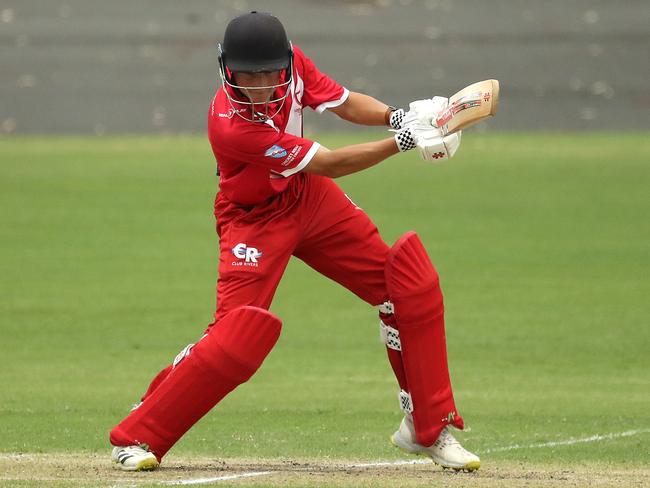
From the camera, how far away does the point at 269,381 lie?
31.3 ft

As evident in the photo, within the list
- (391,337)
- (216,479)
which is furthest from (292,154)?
(216,479)

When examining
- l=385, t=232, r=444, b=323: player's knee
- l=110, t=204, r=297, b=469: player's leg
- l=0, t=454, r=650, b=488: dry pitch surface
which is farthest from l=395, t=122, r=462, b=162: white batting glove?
l=0, t=454, r=650, b=488: dry pitch surface

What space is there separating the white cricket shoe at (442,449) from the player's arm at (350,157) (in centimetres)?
127

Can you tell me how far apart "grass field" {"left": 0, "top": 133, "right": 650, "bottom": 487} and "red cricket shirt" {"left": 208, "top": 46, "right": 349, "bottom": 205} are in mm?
1308

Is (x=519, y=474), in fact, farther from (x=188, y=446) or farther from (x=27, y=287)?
(x=27, y=287)

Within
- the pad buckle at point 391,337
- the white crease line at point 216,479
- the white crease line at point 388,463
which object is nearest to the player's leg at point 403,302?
the pad buckle at point 391,337

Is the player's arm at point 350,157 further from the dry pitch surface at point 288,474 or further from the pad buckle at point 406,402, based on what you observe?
the dry pitch surface at point 288,474

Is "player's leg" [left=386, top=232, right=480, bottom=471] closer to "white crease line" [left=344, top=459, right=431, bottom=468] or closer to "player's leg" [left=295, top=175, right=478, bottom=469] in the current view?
"player's leg" [left=295, top=175, right=478, bottom=469]

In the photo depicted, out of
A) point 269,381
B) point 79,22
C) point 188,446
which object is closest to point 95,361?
point 269,381

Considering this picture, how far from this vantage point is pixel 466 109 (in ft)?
19.9

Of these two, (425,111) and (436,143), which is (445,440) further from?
(425,111)

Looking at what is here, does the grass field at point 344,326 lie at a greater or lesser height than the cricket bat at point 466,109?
lesser

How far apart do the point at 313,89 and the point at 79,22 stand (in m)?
23.0

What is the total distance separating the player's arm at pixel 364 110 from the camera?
6855mm
